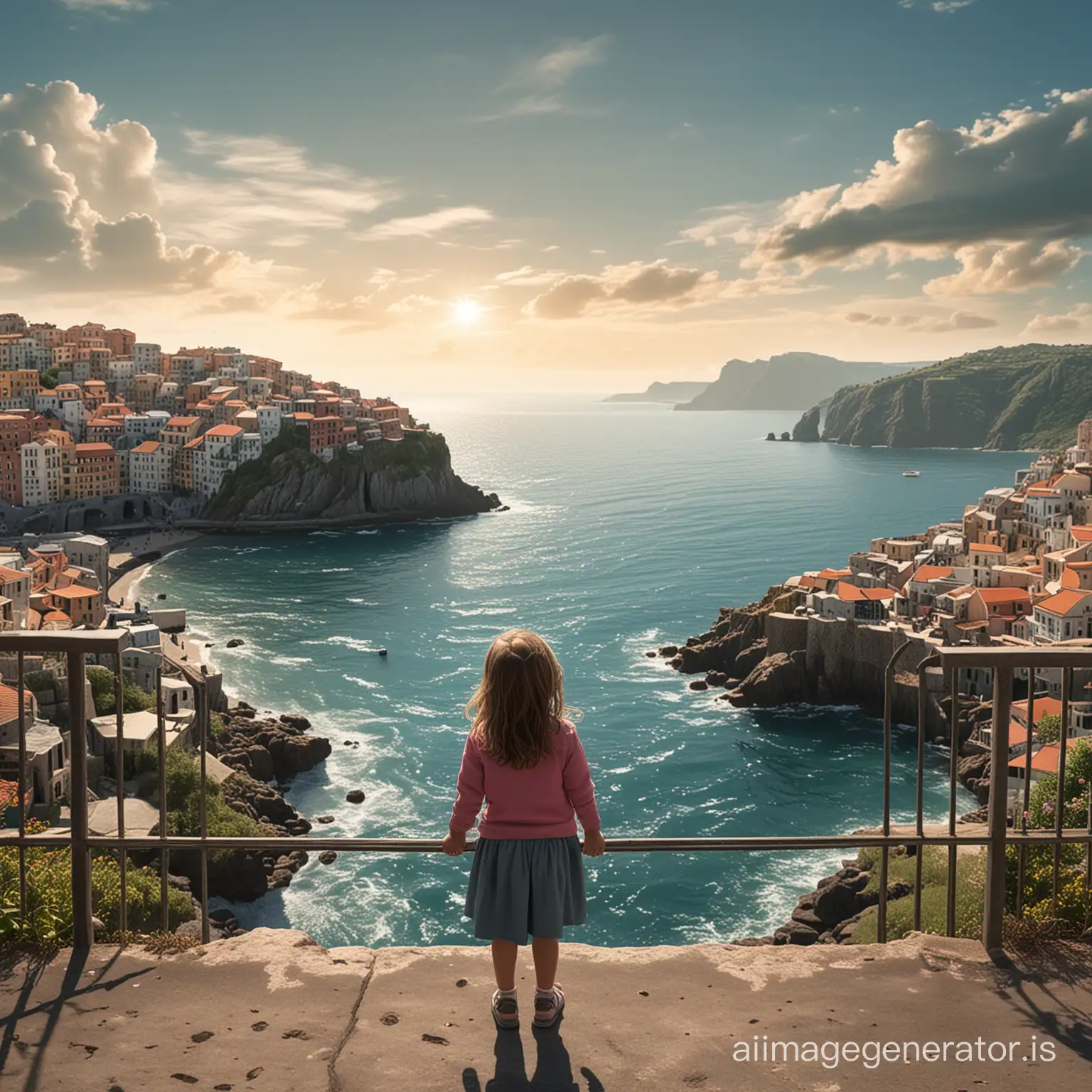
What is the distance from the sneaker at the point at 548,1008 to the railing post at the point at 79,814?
2.32m

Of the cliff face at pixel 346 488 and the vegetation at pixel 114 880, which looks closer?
the vegetation at pixel 114 880

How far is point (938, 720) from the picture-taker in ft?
153

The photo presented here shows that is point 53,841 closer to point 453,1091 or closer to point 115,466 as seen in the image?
point 453,1091

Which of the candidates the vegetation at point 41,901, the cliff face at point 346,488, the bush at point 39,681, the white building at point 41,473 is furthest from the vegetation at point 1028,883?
the white building at point 41,473

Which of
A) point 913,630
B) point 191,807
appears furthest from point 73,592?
point 913,630

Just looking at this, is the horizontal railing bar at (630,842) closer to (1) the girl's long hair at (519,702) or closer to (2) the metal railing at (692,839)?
(2) the metal railing at (692,839)

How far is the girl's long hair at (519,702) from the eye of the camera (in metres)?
4.42

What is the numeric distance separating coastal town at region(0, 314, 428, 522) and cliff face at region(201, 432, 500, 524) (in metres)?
2.06

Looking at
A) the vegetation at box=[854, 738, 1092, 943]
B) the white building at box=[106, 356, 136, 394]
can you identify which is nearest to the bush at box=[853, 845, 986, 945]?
the vegetation at box=[854, 738, 1092, 943]

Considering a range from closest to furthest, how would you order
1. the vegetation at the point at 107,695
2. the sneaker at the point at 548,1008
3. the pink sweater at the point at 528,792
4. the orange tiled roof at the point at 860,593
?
the sneaker at the point at 548,1008 → the pink sweater at the point at 528,792 → the vegetation at the point at 107,695 → the orange tiled roof at the point at 860,593

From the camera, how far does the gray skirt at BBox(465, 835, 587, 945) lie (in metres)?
4.49

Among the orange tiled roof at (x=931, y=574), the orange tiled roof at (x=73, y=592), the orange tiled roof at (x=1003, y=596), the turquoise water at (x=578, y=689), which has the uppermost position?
the orange tiled roof at (x=931, y=574)

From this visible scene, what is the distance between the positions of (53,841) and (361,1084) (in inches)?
89.3

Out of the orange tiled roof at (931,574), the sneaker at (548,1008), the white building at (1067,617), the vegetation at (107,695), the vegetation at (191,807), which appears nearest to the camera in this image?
the sneaker at (548,1008)
